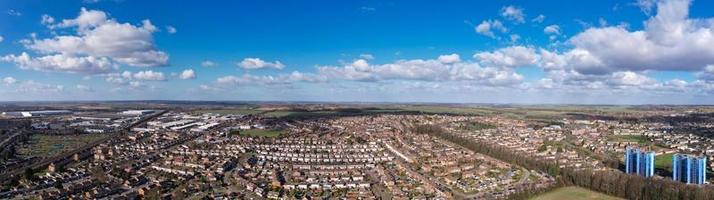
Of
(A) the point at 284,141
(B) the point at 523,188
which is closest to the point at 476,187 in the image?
(B) the point at 523,188

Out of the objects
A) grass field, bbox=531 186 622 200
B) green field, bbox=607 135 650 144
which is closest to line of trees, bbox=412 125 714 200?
grass field, bbox=531 186 622 200

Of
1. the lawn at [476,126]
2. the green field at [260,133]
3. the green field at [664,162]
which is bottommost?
the green field at [664,162]

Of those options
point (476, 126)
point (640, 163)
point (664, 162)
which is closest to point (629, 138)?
point (664, 162)

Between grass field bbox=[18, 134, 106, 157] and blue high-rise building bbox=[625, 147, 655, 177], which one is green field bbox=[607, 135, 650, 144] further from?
grass field bbox=[18, 134, 106, 157]

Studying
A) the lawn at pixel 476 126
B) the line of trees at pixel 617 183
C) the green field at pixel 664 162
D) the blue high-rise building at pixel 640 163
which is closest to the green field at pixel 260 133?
the lawn at pixel 476 126

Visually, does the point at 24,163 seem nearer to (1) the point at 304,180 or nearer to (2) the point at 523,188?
(1) the point at 304,180

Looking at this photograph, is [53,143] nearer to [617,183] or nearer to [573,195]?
[573,195]

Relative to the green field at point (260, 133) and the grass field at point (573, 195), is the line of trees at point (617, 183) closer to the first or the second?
the grass field at point (573, 195)
